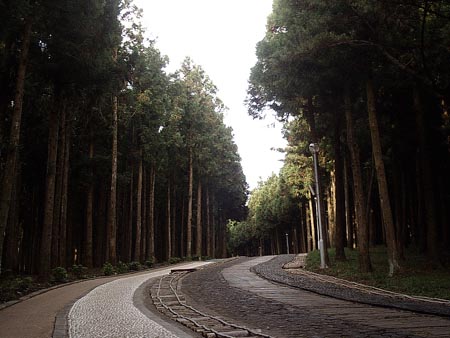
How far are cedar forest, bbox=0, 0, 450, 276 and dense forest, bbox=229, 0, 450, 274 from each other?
0.07m

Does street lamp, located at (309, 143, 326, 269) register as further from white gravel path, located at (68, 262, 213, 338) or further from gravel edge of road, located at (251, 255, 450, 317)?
white gravel path, located at (68, 262, 213, 338)

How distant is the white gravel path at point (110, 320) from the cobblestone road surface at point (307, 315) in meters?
1.54

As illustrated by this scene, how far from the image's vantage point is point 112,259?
23.2 metres

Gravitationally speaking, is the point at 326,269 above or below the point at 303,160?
below

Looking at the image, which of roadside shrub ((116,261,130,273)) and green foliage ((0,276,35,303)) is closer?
green foliage ((0,276,35,303))

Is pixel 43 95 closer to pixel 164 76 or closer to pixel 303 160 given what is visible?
pixel 164 76

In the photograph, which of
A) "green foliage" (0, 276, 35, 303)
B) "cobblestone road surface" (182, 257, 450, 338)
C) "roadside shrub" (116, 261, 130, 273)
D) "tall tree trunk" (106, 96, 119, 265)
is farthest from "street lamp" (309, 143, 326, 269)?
"green foliage" (0, 276, 35, 303)

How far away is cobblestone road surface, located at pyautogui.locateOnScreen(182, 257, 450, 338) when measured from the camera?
6.24 metres

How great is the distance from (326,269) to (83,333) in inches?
513

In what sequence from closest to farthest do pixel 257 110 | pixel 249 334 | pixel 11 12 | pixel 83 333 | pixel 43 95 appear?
pixel 249 334
pixel 83 333
pixel 11 12
pixel 43 95
pixel 257 110

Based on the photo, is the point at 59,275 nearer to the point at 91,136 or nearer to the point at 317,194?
the point at 91,136

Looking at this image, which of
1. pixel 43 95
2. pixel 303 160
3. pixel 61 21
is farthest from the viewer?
pixel 303 160

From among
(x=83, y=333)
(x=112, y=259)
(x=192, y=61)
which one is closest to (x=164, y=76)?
(x=192, y=61)

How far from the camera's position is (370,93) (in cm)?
1530
